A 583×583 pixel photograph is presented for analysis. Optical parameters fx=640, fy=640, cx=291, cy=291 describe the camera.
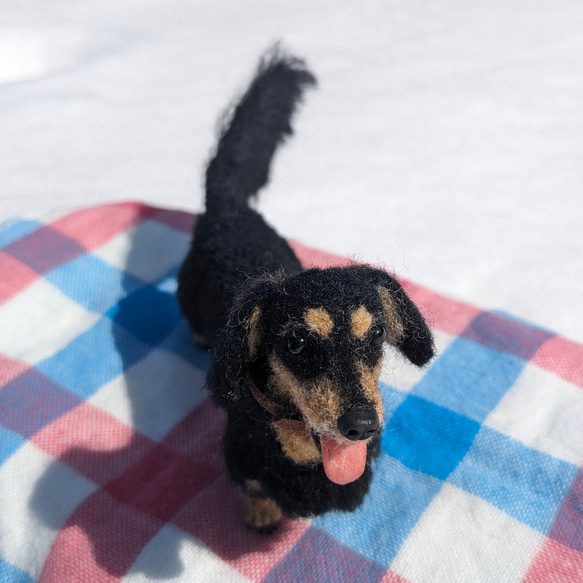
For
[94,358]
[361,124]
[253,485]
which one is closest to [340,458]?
[253,485]

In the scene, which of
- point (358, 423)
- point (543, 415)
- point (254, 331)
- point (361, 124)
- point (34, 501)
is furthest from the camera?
point (361, 124)

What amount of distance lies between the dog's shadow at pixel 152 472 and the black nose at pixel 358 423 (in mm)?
408

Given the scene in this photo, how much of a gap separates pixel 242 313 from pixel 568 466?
68cm

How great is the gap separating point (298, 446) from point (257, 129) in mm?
758

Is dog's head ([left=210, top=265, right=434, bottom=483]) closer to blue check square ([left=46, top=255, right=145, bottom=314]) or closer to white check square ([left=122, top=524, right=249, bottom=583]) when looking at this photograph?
A: white check square ([left=122, top=524, right=249, bottom=583])

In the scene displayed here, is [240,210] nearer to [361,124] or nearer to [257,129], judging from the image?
[257,129]

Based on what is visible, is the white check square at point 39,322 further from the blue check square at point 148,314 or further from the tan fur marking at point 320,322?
the tan fur marking at point 320,322

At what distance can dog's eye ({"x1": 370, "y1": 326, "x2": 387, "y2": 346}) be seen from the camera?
79 centimetres

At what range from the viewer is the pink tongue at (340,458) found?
815mm

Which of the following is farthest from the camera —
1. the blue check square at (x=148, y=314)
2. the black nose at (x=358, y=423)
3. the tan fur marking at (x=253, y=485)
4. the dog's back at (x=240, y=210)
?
the blue check square at (x=148, y=314)

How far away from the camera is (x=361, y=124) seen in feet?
7.63

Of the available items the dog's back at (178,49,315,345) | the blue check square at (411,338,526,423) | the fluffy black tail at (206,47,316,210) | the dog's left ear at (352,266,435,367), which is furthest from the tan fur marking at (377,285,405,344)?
the fluffy black tail at (206,47,316,210)

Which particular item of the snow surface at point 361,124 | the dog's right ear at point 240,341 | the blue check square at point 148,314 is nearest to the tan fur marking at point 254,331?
the dog's right ear at point 240,341

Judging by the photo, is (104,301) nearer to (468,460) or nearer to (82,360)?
(82,360)
